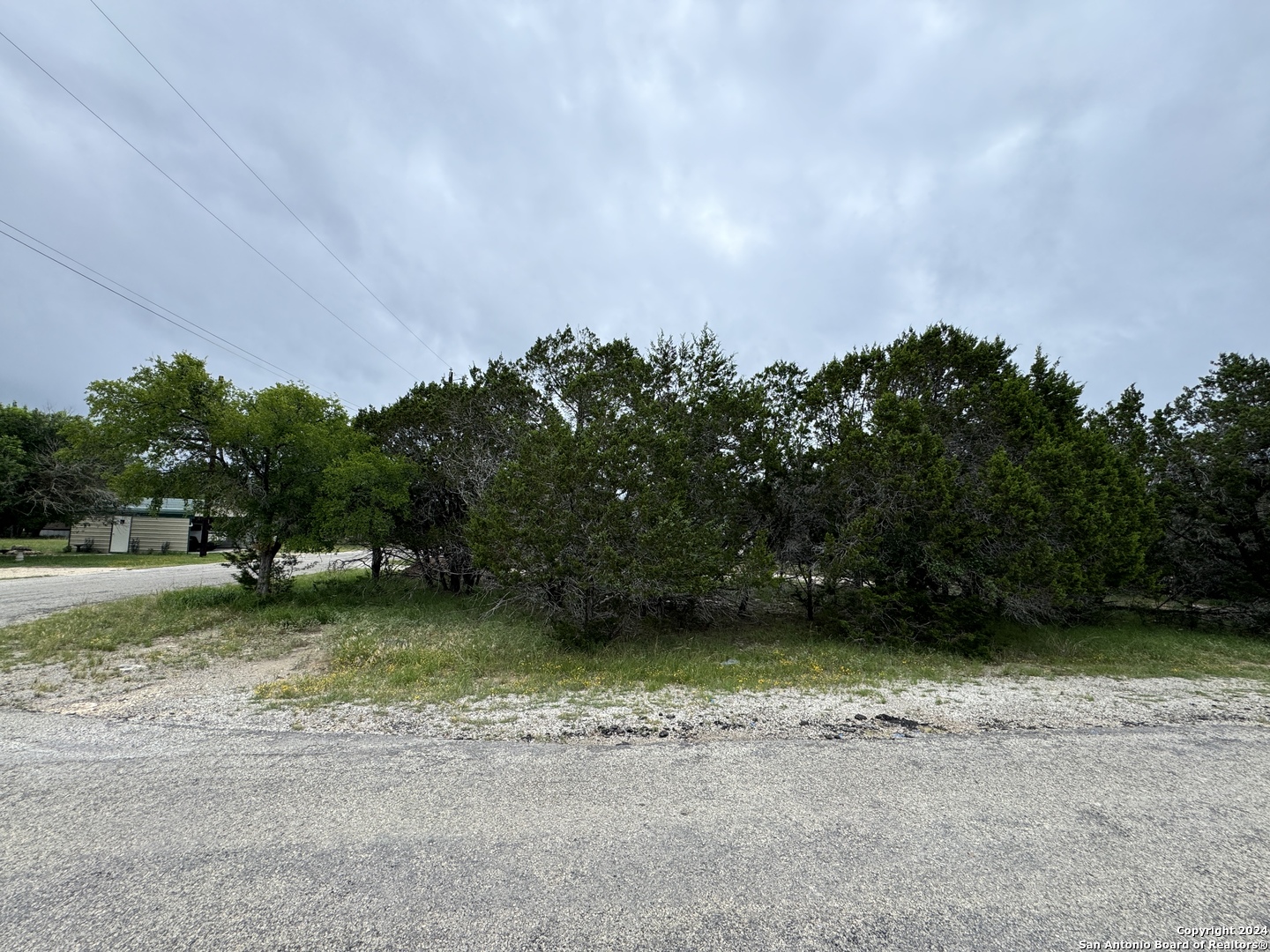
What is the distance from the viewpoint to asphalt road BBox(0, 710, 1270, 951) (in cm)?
248

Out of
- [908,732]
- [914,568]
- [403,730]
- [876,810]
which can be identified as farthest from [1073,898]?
[914,568]

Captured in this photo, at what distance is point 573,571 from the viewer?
393 inches

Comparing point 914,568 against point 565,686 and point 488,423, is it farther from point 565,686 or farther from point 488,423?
point 488,423

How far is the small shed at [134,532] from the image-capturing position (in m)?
33.1

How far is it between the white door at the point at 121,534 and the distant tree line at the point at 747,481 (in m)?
26.4

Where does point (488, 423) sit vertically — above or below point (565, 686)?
above

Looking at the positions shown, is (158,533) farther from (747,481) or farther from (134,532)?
(747,481)

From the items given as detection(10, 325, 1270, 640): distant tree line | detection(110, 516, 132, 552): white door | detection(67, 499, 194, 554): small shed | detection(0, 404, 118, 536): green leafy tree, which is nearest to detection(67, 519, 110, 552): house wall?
detection(67, 499, 194, 554): small shed

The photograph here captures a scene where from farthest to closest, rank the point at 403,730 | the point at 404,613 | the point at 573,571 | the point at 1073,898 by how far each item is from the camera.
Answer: the point at 404,613 → the point at 573,571 → the point at 403,730 → the point at 1073,898

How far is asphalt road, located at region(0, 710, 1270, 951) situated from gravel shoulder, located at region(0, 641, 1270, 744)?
0.53 meters

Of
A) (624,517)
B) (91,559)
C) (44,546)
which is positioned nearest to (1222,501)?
(624,517)

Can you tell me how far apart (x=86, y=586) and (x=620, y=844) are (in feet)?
72.6

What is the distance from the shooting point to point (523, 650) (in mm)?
9859

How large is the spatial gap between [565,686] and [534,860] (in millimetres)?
4249
